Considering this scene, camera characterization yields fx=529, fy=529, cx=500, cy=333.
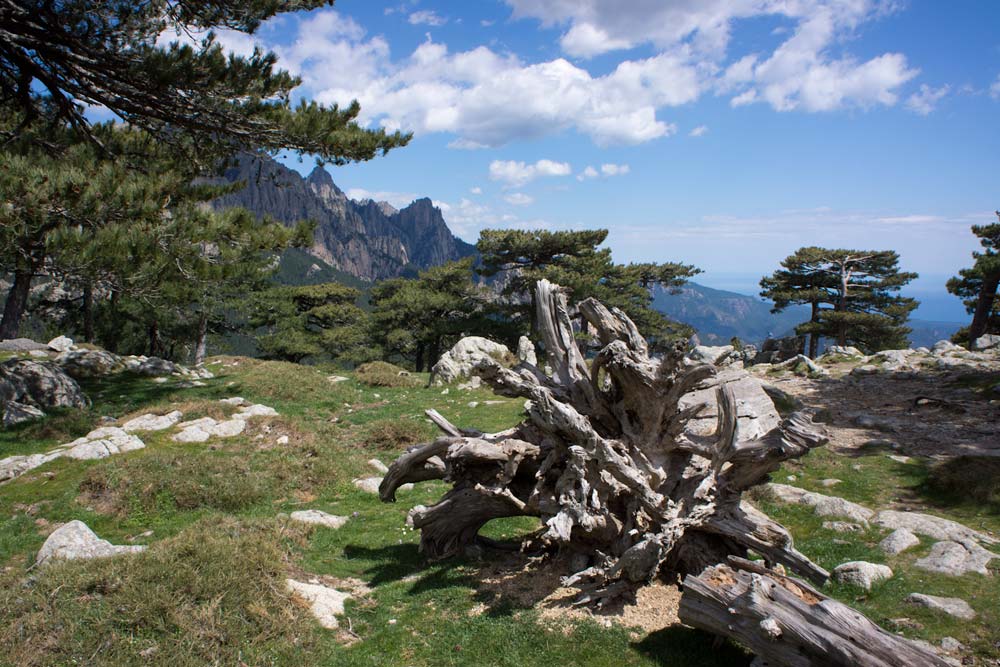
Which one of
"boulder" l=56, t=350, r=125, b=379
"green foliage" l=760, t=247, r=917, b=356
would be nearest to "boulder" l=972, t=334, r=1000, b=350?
"green foliage" l=760, t=247, r=917, b=356

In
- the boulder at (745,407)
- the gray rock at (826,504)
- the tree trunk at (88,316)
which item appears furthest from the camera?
the tree trunk at (88,316)

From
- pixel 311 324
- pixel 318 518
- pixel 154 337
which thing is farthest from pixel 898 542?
pixel 311 324

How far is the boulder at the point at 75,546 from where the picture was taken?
8469 mm

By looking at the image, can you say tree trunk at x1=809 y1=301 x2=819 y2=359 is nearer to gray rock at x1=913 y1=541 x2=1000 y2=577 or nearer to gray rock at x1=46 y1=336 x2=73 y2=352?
gray rock at x1=913 y1=541 x2=1000 y2=577

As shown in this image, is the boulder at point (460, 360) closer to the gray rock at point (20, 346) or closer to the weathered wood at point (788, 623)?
the gray rock at point (20, 346)

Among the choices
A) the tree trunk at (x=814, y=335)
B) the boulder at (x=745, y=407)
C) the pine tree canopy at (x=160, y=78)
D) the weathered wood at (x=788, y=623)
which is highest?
the pine tree canopy at (x=160, y=78)

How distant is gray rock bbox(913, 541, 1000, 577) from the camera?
8.30 metres

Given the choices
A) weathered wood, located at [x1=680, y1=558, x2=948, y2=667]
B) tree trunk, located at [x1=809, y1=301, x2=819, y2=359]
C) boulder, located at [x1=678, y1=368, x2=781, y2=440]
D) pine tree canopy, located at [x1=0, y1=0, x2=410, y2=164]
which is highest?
pine tree canopy, located at [x1=0, y1=0, x2=410, y2=164]

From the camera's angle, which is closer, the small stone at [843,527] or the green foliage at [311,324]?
the small stone at [843,527]

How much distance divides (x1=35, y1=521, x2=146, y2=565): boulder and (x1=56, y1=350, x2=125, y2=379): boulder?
746 inches

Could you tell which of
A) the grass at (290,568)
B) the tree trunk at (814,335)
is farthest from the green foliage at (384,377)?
the tree trunk at (814,335)

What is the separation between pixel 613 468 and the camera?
7.66 metres

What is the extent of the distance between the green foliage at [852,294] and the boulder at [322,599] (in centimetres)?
4356

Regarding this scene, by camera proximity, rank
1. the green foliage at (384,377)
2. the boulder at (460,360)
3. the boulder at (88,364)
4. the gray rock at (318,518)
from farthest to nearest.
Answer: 1. the boulder at (460,360)
2. the green foliage at (384,377)
3. the boulder at (88,364)
4. the gray rock at (318,518)
